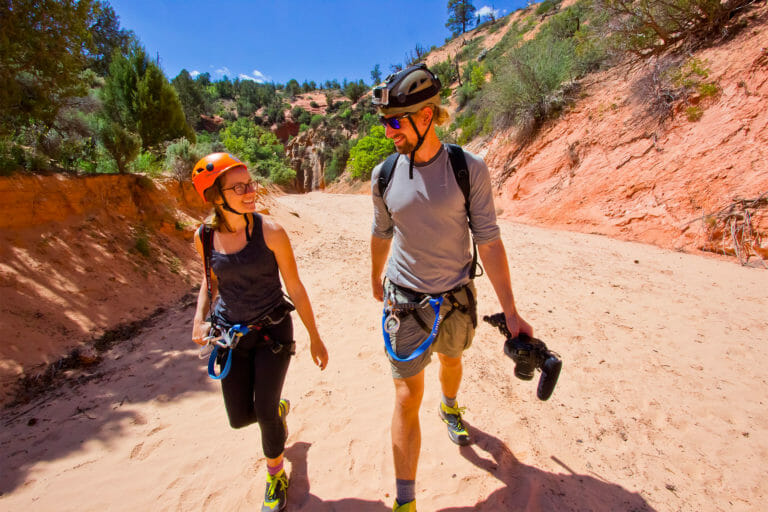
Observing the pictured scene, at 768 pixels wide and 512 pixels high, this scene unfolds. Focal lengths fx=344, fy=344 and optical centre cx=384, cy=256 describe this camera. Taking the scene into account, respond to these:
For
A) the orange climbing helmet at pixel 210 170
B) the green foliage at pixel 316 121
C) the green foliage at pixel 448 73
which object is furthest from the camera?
the green foliage at pixel 316 121

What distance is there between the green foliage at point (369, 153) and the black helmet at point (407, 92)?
29.7 m

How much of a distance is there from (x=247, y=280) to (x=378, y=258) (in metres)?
0.78

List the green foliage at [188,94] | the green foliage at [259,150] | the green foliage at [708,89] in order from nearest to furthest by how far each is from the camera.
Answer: the green foliage at [708,89]
the green foliage at [259,150]
the green foliage at [188,94]

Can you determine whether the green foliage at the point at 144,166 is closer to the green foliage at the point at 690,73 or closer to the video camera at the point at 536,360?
the video camera at the point at 536,360

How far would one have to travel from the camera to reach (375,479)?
7.02ft

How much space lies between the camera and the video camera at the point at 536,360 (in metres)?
1.54

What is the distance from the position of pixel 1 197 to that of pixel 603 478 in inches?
283

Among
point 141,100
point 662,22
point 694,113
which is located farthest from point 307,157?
point 694,113

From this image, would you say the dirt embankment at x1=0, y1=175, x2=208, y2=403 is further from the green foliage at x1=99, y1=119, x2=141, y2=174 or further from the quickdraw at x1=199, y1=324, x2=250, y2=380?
the quickdraw at x1=199, y1=324, x2=250, y2=380

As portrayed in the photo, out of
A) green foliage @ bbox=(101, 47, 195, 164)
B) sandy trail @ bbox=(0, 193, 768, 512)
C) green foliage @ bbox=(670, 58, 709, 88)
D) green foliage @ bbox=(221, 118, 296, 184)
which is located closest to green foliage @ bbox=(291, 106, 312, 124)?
green foliage @ bbox=(221, 118, 296, 184)

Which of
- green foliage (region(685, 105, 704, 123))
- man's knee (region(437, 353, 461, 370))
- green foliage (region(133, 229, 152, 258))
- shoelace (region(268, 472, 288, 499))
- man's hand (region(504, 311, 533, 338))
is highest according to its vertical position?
green foliage (region(133, 229, 152, 258))

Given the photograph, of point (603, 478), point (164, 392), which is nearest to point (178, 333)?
point (164, 392)

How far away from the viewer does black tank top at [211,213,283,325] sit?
6.13 feet

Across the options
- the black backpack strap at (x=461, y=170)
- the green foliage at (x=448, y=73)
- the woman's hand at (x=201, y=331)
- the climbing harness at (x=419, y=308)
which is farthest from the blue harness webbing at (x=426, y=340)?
the green foliage at (x=448, y=73)
